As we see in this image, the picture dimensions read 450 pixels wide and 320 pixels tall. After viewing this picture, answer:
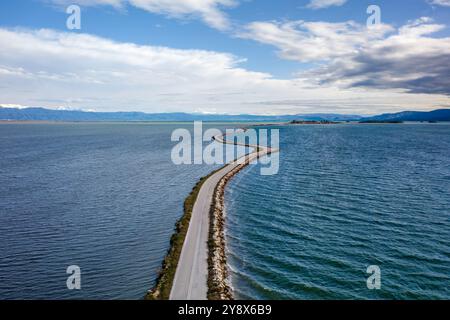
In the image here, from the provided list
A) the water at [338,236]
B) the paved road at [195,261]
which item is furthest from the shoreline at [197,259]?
the water at [338,236]

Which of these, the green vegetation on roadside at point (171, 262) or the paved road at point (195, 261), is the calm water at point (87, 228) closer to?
the green vegetation on roadside at point (171, 262)

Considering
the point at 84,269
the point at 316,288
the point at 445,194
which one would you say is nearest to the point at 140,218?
the point at 84,269

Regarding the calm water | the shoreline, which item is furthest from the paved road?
the calm water

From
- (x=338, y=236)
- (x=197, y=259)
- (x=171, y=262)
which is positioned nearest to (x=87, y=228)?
(x=171, y=262)

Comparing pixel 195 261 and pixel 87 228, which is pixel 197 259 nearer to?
pixel 195 261
